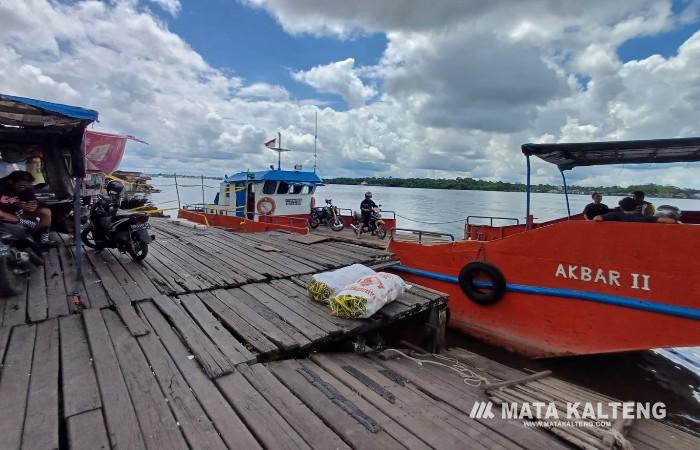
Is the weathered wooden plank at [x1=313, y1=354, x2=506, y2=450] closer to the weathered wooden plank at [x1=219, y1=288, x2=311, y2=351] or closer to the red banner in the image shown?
the weathered wooden plank at [x1=219, y1=288, x2=311, y2=351]

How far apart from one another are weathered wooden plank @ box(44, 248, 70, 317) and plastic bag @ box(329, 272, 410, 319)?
302 centimetres

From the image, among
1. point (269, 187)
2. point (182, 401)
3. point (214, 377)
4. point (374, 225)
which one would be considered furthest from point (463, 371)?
point (269, 187)

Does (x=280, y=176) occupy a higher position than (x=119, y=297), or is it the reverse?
(x=280, y=176)

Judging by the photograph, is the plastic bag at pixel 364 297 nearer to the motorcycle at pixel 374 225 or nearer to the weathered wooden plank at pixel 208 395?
the weathered wooden plank at pixel 208 395

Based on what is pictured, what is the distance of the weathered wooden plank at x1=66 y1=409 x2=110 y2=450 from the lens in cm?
205

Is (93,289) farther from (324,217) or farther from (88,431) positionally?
(324,217)

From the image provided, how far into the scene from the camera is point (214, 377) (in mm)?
2820

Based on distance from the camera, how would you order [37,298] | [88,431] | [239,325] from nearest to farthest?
[88,431] < [239,325] < [37,298]

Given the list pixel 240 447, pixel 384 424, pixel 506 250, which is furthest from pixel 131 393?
pixel 506 250

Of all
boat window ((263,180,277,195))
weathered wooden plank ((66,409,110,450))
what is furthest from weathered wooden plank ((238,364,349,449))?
boat window ((263,180,277,195))

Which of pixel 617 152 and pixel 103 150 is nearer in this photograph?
pixel 617 152

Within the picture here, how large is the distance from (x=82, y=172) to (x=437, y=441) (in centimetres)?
512

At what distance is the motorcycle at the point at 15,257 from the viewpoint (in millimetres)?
3959

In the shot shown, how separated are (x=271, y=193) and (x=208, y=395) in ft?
35.2
